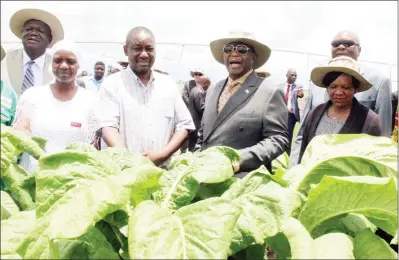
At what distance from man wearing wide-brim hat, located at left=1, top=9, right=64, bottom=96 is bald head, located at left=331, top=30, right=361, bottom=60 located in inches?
89.5

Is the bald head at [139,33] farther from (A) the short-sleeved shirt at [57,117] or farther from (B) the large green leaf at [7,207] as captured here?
(B) the large green leaf at [7,207]

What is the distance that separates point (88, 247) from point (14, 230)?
0.64 ft

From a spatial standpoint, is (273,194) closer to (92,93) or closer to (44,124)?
(44,124)

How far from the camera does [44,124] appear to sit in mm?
3047

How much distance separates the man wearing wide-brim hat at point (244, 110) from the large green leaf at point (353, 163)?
49.8 inches

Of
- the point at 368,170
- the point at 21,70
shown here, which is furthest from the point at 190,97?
the point at 368,170

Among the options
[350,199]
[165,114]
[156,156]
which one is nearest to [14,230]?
[350,199]

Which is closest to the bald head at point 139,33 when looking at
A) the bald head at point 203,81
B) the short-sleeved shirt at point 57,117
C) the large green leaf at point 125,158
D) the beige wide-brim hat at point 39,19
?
the short-sleeved shirt at point 57,117

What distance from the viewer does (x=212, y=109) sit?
332cm

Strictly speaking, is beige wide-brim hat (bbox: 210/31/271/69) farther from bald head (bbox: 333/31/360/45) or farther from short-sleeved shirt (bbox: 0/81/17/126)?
short-sleeved shirt (bbox: 0/81/17/126)

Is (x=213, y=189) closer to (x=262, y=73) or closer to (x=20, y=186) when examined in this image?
(x=20, y=186)

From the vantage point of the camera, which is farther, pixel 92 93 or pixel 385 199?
pixel 92 93

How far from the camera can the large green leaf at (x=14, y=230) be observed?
1132mm

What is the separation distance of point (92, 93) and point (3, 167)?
7.24ft
